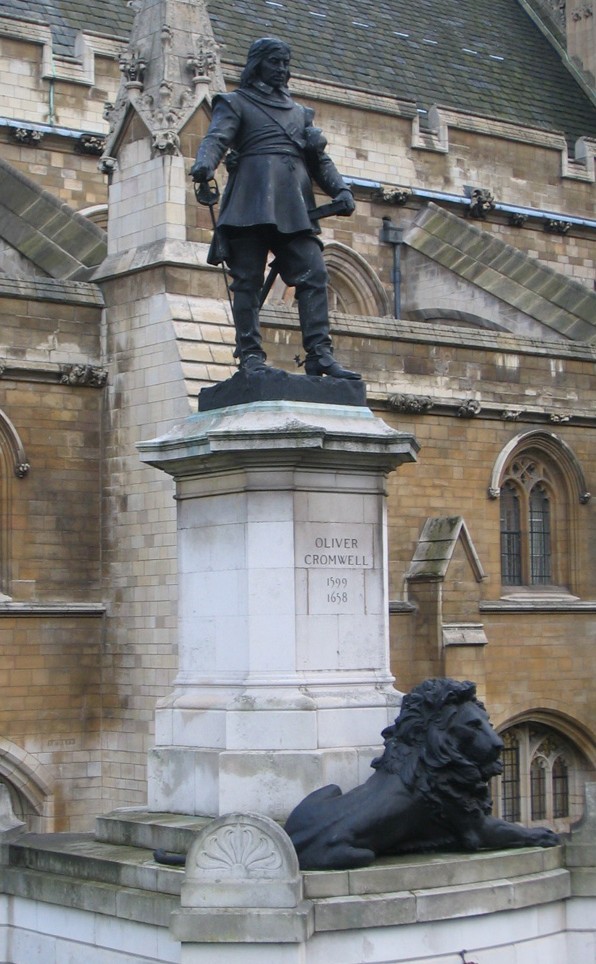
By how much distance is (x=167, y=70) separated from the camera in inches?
824

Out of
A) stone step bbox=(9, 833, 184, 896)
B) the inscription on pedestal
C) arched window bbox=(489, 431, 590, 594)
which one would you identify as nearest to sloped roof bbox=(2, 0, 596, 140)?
arched window bbox=(489, 431, 590, 594)

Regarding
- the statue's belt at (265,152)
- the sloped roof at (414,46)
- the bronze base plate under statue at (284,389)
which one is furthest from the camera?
the sloped roof at (414,46)

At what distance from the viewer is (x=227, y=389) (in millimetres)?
12461

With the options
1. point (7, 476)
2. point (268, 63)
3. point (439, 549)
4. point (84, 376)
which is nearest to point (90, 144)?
point (84, 376)

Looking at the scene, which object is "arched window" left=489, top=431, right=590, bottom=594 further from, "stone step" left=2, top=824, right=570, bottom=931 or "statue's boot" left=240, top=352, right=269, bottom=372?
"stone step" left=2, top=824, right=570, bottom=931

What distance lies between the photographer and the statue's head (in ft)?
41.1

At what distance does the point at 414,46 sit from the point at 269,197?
24.0m

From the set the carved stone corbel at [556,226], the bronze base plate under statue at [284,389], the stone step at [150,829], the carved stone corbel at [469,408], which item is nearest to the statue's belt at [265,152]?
the bronze base plate under statue at [284,389]

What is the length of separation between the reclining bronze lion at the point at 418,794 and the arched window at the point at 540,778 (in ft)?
45.5

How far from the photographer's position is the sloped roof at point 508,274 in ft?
90.6

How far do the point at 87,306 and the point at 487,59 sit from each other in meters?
17.6

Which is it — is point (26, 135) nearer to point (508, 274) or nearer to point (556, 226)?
point (508, 274)

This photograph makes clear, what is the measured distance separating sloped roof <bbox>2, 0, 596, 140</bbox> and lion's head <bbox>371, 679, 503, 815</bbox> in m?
19.2

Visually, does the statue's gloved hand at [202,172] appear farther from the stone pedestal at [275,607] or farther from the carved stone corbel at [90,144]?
the carved stone corbel at [90,144]
